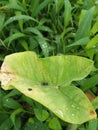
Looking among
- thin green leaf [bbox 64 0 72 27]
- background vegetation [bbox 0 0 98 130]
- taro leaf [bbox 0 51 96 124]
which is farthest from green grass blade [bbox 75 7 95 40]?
taro leaf [bbox 0 51 96 124]

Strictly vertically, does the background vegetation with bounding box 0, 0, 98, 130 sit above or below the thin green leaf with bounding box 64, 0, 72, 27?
below

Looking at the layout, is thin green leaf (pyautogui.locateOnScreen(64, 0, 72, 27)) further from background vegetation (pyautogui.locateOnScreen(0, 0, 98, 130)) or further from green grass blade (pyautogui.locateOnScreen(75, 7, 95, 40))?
green grass blade (pyautogui.locateOnScreen(75, 7, 95, 40))

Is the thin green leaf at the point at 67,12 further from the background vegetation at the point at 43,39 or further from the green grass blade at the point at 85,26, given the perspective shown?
the green grass blade at the point at 85,26

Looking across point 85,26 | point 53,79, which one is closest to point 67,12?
point 85,26

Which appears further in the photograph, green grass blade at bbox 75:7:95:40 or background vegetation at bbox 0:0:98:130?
green grass blade at bbox 75:7:95:40

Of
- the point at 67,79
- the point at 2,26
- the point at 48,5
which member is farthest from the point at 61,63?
the point at 48,5

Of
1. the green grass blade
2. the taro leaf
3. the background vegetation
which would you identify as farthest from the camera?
the green grass blade
